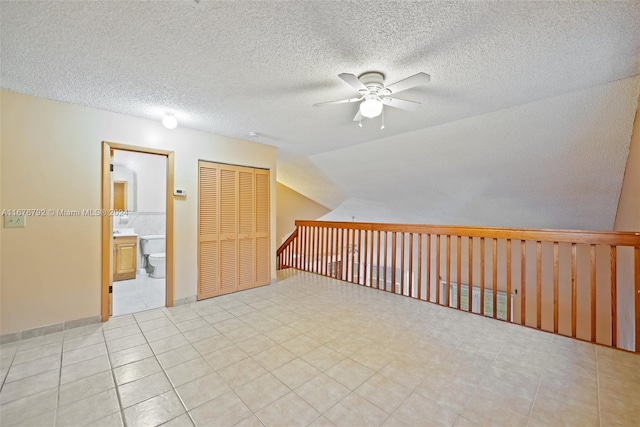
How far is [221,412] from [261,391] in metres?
0.27

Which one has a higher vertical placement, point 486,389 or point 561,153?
point 561,153

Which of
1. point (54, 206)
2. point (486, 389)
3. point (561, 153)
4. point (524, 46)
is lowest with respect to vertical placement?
point (486, 389)

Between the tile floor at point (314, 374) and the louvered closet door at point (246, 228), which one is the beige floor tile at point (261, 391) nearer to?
the tile floor at point (314, 374)

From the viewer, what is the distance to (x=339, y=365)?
2055 mm

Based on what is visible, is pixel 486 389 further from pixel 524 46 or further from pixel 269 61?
pixel 269 61

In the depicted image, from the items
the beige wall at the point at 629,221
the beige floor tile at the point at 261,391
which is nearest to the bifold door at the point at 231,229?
the beige floor tile at the point at 261,391

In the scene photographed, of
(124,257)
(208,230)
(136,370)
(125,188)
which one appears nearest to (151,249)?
(124,257)

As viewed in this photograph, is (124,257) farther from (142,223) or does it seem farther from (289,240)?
(289,240)

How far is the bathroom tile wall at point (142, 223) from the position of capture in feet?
17.0

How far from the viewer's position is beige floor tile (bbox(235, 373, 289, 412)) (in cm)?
166

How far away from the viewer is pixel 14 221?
8.10ft

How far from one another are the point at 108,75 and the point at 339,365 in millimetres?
3040

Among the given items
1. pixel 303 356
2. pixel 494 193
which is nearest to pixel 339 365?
pixel 303 356

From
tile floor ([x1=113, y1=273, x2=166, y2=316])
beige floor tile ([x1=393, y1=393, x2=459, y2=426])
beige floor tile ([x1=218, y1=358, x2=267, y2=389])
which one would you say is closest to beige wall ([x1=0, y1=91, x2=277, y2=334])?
tile floor ([x1=113, y1=273, x2=166, y2=316])
